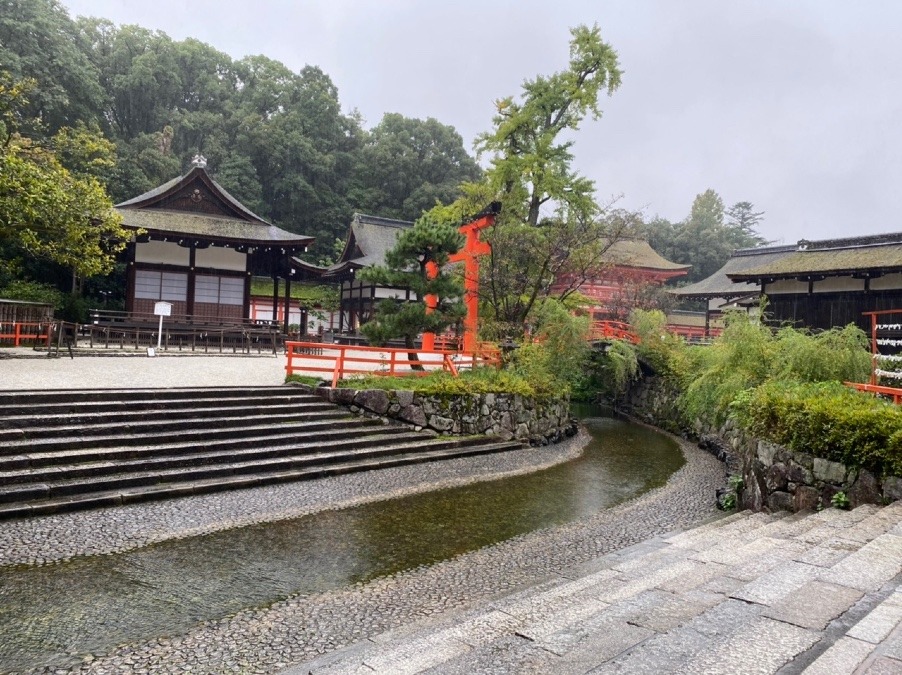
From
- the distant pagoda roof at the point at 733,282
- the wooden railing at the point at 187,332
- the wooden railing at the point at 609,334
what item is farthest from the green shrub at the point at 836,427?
the distant pagoda roof at the point at 733,282

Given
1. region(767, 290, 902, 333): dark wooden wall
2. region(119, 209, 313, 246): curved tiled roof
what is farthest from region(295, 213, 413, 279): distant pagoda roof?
region(767, 290, 902, 333): dark wooden wall

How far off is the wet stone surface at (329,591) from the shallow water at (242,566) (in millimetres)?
205

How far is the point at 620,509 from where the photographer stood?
325 inches

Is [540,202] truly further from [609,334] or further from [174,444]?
[174,444]

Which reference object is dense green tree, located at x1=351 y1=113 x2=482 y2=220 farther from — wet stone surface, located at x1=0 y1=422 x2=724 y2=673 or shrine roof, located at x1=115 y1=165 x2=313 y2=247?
wet stone surface, located at x1=0 y1=422 x2=724 y2=673

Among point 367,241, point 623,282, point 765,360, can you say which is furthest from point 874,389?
point 367,241

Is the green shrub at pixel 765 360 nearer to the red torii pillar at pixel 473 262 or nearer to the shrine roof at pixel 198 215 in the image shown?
the red torii pillar at pixel 473 262

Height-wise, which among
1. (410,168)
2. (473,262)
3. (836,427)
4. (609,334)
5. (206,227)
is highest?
(410,168)

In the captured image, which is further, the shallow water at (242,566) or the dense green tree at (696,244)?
the dense green tree at (696,244)

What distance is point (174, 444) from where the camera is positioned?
8.79 metres

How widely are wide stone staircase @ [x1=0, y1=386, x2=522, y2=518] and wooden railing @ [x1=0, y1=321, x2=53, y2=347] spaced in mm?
8039

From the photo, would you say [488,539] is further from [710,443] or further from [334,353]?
[334,353]

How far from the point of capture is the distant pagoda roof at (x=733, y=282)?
95.1ft

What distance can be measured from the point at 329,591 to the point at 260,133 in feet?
140
